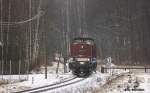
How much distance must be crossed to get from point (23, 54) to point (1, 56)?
3.95 metres

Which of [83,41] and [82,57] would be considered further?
[83,41]

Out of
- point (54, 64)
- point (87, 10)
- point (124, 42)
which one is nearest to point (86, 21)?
point (87, 10)

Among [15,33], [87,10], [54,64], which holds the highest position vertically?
[87,10]

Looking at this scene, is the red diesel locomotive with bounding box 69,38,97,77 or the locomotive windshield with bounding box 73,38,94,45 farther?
the locomotive windshield with bounding box 73,38,94,45

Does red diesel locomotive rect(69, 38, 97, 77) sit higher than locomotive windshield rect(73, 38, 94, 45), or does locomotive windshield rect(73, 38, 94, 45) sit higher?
locomotive windshield rect(73, 38, 94, 45)

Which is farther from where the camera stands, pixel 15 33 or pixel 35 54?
pixel 35 54

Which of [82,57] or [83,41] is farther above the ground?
[83,41]

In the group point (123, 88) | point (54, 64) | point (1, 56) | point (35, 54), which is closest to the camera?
point (123, 88)

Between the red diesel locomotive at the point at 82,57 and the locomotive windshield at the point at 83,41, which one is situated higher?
the locomotive windshield at the point at 83,41

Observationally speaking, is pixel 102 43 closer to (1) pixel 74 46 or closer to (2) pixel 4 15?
(2) pixel 4 15

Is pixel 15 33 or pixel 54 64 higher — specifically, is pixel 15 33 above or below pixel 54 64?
above

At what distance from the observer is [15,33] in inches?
1799

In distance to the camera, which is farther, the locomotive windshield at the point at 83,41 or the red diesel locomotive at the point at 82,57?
the locomotive windshield at the point at 83,41

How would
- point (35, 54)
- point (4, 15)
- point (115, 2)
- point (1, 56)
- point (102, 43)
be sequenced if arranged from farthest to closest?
point (115, 2)
point (102, 43)
point (35, 54)
point (4, 15)
point (1, 56)
